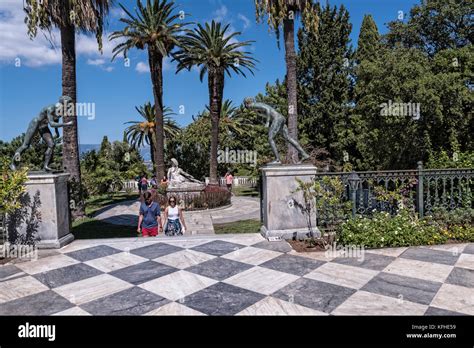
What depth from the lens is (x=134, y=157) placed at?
108 ft

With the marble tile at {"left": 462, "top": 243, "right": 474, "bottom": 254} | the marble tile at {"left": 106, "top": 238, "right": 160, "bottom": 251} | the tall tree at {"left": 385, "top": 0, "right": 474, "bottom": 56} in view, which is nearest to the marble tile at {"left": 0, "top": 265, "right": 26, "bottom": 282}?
the marble tile at {"left": 106, "top": 238, "right": 160, "bottom": 251}

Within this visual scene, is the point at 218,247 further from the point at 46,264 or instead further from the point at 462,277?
the point at 462,277

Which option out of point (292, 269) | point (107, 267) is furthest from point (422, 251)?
point (107, 267)

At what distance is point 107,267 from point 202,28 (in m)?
21.2

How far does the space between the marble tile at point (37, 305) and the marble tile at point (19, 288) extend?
152mm

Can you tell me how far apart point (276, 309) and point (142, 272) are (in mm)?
2271

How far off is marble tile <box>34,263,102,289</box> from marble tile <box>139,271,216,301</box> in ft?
3.64

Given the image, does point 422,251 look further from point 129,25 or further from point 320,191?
point 129,25

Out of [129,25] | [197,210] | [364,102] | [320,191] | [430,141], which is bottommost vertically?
[197,210]

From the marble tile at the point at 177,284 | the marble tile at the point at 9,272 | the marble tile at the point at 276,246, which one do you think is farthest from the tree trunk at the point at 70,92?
the marble tile at the point at 177,284

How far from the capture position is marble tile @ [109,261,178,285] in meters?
4.57

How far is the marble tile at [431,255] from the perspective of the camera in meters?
5.20

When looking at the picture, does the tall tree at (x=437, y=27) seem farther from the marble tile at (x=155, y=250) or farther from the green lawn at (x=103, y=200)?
the green lawn at (x=103, y=200)

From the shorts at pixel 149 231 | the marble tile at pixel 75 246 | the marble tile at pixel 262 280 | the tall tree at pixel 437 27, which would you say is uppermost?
the tall tree at pixel 437 27
